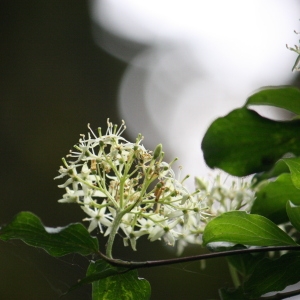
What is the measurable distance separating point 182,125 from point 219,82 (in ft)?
1.08

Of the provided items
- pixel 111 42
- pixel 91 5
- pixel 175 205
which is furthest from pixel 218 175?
pixel 91 5

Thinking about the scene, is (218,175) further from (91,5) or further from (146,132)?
(91,5)

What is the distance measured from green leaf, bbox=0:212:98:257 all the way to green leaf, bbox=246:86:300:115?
0.21m

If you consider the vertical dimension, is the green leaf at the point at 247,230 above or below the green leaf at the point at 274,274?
above

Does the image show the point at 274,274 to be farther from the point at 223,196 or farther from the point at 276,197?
the point at 223,196

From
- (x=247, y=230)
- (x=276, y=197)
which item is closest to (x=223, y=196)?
(x=276, y=197)

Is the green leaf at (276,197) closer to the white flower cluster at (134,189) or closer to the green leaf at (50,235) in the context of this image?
the white flower cluster at (134,189)

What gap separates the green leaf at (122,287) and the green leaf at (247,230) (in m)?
0.08

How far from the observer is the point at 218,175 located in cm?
74

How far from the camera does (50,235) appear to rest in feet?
1.51

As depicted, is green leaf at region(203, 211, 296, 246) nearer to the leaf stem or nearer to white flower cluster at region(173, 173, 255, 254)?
the leaf stem

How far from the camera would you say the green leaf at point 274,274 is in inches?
19.6

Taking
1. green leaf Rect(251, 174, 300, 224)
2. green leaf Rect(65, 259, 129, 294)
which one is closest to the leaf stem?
green leaf Rect(65, 259, 129, 294)

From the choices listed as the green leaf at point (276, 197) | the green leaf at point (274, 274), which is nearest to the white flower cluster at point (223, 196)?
the green leaf at point (276, 197)
